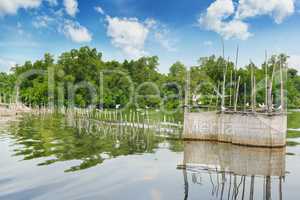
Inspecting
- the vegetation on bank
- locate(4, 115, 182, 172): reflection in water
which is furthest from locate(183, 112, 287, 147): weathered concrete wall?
the vegetation on bank

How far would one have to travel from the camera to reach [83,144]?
25.6 metres

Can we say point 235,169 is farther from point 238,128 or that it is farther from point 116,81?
point 116,81

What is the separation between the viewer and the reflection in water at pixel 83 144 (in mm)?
20797

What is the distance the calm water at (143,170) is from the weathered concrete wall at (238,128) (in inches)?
28.7

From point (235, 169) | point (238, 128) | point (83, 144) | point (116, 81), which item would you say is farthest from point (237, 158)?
point (116, 81)

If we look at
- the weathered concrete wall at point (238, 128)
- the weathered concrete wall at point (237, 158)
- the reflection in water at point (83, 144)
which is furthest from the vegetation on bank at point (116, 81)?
the weathered concrete wall at point (237, 158)

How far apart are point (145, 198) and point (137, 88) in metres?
68.6

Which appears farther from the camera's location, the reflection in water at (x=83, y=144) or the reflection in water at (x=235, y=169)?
the reflection in water at (x=83, y=144)

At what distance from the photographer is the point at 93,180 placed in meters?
15.5

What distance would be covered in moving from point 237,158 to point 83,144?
1207 cm

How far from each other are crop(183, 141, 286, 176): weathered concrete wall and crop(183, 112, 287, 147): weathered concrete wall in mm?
549

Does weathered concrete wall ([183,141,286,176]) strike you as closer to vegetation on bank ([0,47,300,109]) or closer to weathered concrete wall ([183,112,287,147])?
weathered concrete wall ([183,112,287,147])

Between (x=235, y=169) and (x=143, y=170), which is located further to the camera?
(x=235, y=169)

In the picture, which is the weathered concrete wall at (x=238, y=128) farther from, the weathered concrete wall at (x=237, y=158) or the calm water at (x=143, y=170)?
the calm water at (x=143, y=170)
